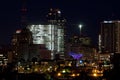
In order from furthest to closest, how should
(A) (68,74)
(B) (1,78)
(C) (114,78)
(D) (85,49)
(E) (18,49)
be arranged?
(D) (85,49)
(E) (18,49)
(A) (68,74)
(B) (1,78)
(C) (114,78)

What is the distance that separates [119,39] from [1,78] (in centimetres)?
7947

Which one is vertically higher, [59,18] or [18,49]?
[59,18]

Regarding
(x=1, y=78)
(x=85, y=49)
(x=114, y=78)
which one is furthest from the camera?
(x=85, y=49)

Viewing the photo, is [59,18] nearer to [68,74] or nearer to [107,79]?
[68,74]

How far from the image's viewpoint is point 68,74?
4500 cm

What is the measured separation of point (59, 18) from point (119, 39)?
53.7ft

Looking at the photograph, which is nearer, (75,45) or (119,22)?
(75,45)

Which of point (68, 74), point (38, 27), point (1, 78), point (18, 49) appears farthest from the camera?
point (38, 27)

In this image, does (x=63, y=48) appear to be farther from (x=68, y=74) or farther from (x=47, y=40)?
(x=68, y=74)

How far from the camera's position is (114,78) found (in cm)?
3491

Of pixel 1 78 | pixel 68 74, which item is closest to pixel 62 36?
pixel 68 74

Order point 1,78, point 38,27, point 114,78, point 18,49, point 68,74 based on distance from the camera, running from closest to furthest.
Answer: point 114,78, point 1,78, point 68,74, point 18,49, point 38,27

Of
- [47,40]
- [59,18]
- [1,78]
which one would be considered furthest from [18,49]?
[1,78]

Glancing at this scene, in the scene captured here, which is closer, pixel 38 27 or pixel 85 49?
pixel 85 49
